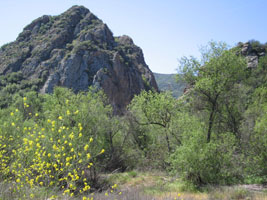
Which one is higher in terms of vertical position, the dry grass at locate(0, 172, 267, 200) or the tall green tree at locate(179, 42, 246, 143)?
the tall green tree at locate(179, 42, 246, 143)

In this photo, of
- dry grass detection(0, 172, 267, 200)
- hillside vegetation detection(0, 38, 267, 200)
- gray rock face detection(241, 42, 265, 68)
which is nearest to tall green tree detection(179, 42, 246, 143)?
hillside vegetation detection(0, 38, 267, 200)

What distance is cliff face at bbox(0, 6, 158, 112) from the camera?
199 feet

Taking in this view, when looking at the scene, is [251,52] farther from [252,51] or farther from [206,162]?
[206,162]

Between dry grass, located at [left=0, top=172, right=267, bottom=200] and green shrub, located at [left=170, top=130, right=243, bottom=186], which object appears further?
green shrub, located at [left=170, top=130, right=243, bottom=186]

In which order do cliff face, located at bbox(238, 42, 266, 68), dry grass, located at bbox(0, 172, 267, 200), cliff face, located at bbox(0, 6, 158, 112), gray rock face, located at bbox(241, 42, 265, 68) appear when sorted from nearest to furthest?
dry grass, located at bbox(0, 172, 267, 200)
gray rock face, located at bbox(241, 42, 265, 68)
cliff face, located at bbox(238, 42, 266, 68)
cliff face, located at bbox(0, 6, 158, 112)

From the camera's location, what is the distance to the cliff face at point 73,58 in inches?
2392

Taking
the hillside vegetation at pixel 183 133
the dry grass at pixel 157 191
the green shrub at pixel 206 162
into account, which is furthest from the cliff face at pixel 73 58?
the green shrub at pixel 206 162

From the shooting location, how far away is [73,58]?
6172cm

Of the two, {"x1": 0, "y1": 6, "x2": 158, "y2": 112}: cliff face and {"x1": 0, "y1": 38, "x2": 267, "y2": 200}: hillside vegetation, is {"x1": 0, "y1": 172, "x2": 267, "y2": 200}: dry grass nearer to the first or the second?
{"x1": 0, "y1": 38, "x2": 267, "y2": 200}: hillside vegetation

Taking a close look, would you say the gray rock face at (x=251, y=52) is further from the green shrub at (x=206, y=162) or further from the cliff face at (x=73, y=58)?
the green shrub at (x=206, y=162)

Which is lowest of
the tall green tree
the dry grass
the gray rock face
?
the dry grass

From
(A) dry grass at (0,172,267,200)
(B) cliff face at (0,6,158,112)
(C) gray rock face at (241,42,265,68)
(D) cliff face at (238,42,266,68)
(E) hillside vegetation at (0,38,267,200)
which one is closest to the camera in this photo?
(A) dry grass at (0,172,267,200)


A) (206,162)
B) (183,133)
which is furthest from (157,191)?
(183,133)

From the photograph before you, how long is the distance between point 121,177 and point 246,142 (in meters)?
9.63
